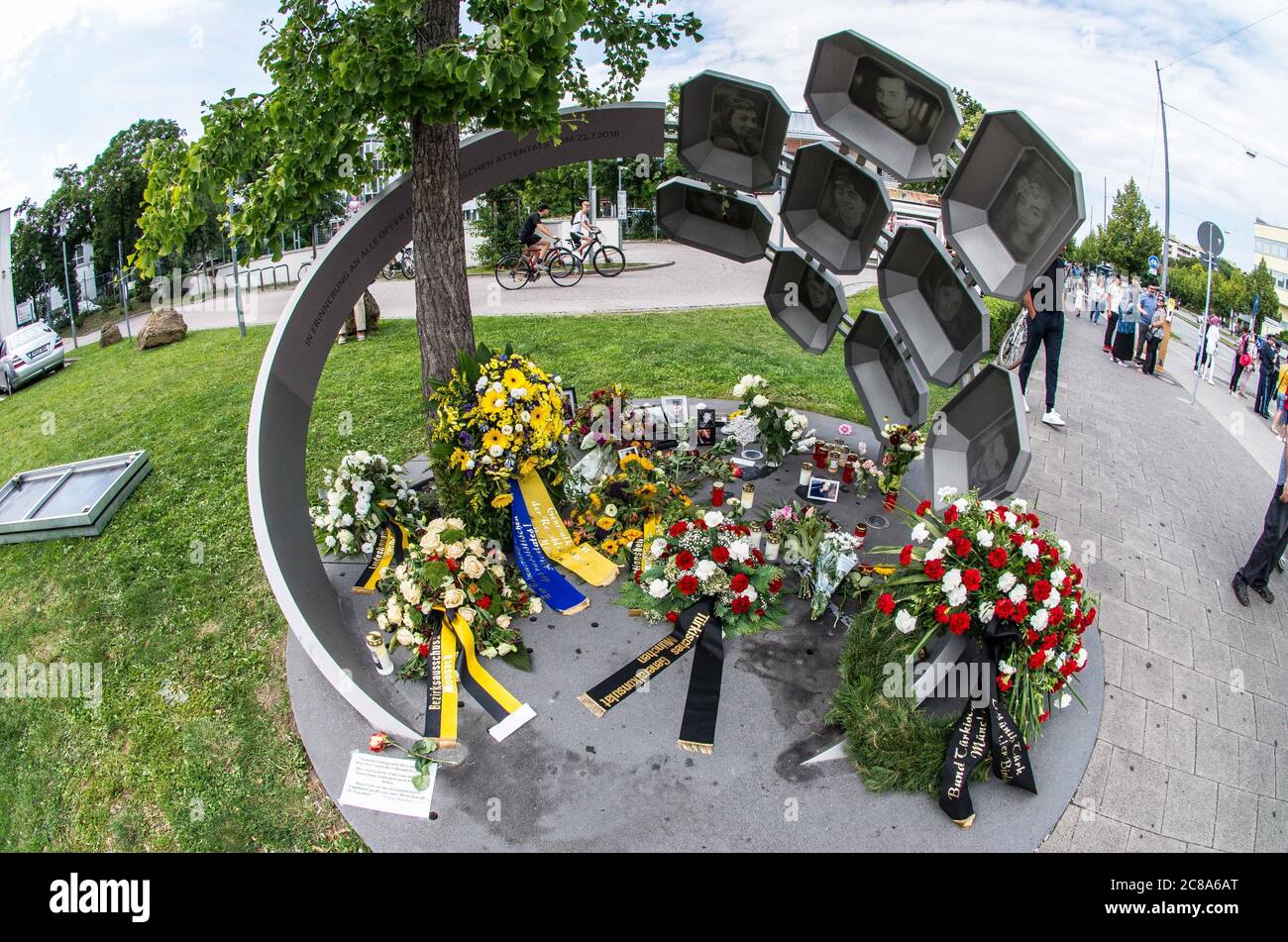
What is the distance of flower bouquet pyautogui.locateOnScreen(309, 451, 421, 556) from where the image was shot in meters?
7.14

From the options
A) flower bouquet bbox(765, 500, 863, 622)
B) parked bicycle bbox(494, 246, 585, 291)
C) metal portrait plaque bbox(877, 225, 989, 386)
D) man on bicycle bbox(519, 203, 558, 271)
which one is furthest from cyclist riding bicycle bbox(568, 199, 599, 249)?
flower bouquet bbox(765, 500, 863, 622)

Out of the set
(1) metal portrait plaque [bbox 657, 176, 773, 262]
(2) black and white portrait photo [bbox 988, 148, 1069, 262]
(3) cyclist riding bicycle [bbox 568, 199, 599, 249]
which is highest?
(2) black and white portrait photo [bbox 988, 148, 1069, 262]

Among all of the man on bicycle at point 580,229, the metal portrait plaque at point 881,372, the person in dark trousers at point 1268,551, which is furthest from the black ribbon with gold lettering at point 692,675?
the man on bicycle at point 580,229

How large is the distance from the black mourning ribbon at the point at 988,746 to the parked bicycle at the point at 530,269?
14.7 m

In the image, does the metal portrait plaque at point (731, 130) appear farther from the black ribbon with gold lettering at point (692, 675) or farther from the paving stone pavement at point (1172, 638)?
the paving stone pavement at point (1172, 638)

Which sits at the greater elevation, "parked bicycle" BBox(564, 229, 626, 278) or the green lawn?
"parked bicycle" BBox(564, 229, 626, 278)

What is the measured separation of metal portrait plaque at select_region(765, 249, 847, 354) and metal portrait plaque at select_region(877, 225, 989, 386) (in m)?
1.09

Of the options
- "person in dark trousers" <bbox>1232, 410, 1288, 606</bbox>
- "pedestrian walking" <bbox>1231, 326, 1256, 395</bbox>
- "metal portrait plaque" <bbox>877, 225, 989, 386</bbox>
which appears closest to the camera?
"metal portrait plaque" <bbox>877, 225, 989, 386</bbox>

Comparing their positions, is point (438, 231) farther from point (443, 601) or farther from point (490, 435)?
point (443, 601)

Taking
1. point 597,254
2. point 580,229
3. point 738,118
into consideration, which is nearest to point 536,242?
point 580,229

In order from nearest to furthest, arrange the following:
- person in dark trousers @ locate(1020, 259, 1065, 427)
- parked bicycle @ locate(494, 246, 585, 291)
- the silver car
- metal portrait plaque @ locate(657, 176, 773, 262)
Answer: metal portrait plaque @ locate(657, 176, 773, 262)
person in dark trousers @ locate(1020, 259, 1065, 427)
the silver car
parked bicycle @ locate(494, 246, 585, 291)

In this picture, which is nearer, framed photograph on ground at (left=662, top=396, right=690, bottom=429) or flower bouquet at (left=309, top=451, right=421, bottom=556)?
flower bouquet at (left=309, top=451, right=421, bottom=556)

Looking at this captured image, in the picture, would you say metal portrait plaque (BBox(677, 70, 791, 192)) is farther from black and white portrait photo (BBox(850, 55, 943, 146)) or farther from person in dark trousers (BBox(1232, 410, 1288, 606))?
person in dark trousers (BBox(1232, 410, 1288, 606))

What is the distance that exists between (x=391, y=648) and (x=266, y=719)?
1008 millimetres
